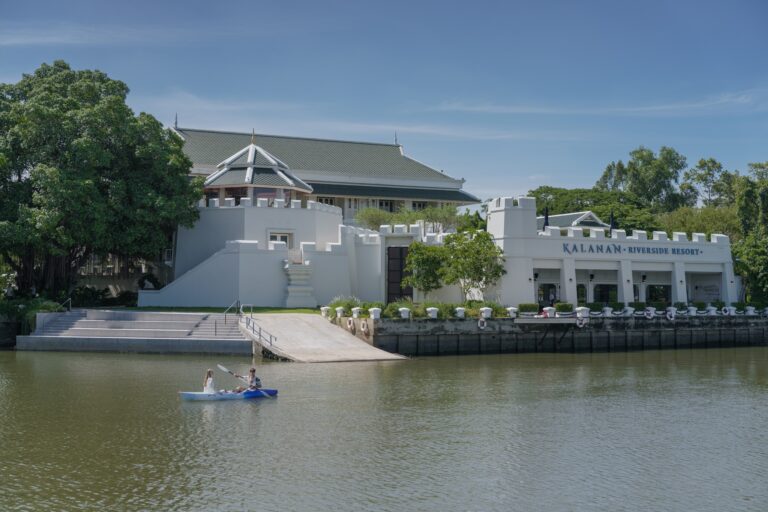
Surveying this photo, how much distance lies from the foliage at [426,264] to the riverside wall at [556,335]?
4.36 meters

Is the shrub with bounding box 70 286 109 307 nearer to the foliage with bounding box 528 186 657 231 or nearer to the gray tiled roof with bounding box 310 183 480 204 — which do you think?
the gray tiled roof with bounding box 310 183 480 204

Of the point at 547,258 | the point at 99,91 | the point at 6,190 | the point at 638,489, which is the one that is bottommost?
the point at 638,489

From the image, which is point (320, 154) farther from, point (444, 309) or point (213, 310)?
point (444, 309)

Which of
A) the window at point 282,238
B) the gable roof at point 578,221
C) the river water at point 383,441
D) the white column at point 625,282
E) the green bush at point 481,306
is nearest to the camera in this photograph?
the river water at point 383,441

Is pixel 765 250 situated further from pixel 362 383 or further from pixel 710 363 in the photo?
pixel 362 383

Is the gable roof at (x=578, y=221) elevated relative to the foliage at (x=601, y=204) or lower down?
lower down

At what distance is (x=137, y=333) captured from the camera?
37469mm

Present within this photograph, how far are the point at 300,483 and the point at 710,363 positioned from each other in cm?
2686

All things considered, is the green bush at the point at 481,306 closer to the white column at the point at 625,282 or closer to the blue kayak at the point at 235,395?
the white column at the point at 625,282

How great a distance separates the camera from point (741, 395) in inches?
1074

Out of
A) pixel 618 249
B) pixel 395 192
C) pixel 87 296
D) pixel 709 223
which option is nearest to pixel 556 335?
pixel 618 249

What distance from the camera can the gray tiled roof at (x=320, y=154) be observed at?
6196 cm

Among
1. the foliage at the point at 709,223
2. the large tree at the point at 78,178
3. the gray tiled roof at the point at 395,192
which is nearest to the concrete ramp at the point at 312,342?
the large tree at the point at 78,178

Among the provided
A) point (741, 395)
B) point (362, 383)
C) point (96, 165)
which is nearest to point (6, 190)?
point (96, 165)
